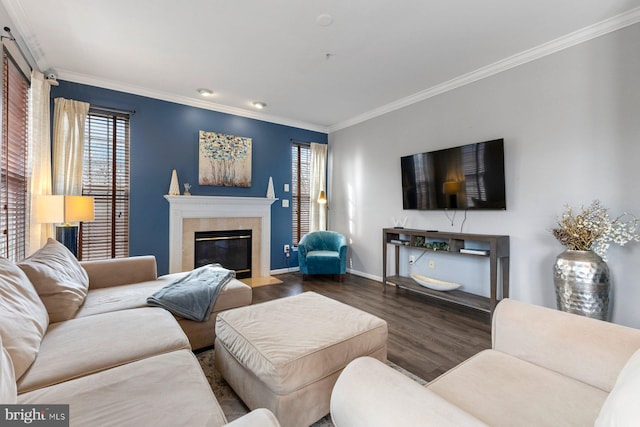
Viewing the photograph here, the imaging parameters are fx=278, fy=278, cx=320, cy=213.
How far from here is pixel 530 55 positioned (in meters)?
2.71

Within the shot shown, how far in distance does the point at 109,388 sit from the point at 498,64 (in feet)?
12.9

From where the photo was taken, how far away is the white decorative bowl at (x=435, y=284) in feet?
10.4

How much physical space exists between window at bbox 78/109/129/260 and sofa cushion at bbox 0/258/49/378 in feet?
7.08

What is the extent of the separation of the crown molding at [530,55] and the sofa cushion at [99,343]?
3.70 metres

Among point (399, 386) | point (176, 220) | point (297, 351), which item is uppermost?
point (176, 220)

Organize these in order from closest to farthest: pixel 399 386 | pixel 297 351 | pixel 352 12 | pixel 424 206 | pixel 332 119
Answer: pixel 399 386 → pixel 297 351 → pixel 352 12 → pixel 424 206 → pixel 332 119

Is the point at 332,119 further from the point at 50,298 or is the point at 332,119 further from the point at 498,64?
the point at 50,298

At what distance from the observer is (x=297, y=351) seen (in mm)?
1340

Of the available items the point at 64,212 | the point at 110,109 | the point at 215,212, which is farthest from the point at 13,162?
the point at 215,212

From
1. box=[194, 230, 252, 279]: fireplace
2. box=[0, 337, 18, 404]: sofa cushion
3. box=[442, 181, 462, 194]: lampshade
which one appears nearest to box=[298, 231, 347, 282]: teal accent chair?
box=[194, 230, 252, 279]: fireplace

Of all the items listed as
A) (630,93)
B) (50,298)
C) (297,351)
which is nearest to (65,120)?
(50,298)

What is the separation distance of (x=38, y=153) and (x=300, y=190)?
333 centimetres

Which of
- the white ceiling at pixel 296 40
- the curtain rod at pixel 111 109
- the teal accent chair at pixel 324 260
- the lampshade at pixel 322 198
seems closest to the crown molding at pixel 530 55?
the white ceiling at pixel 296 40

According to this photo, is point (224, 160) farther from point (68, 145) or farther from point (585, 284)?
point (585, 284)
